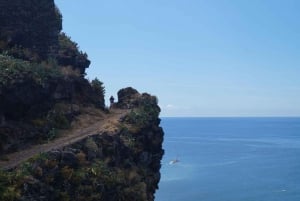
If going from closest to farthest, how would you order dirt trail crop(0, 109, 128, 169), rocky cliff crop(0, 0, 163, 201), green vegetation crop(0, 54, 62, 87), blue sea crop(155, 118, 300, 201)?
rocky cliff crop(0, 0, 163, 201) < dirt trail crop(0, 109, 128, 169) < green vegetation crop(0, 54, 62, 87) < blue sea crop(155, 118, 300, 201)

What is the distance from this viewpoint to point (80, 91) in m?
34.9

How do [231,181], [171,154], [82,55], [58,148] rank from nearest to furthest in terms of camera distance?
[58,148] < [82,55] < [231,181] < [171,154]

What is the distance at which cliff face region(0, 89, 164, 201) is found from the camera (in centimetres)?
1892

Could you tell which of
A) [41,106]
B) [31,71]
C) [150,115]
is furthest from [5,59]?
[150,115]

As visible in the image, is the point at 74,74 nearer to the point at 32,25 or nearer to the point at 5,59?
the point at 32,25

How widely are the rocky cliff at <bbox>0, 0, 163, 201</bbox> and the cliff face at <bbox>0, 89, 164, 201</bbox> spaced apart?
0.04 meters

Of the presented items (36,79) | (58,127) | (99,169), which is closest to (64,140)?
(58,127)

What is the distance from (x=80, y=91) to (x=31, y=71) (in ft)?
29.2

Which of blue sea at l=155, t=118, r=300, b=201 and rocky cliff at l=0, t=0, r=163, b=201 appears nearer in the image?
rocky cliff at l=0, t=0, r=163, b=201

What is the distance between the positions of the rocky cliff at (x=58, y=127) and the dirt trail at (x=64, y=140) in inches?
2.5

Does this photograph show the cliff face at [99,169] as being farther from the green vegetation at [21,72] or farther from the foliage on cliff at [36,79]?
the green vegetation at [21,72]

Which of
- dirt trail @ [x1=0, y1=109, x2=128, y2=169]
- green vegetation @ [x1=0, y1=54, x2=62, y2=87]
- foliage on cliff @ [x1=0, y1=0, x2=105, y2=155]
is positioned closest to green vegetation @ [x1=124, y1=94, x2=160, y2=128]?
dirt trail @ [x1=0, y1=109, x2=128, y2=169]

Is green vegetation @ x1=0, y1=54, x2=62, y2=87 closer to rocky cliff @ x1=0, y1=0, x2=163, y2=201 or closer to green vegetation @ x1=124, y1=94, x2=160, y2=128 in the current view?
rocky cliff @ x1=0, y1=0, x2=163, y2=201

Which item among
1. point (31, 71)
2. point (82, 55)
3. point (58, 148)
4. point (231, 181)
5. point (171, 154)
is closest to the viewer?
point (58, 148)
